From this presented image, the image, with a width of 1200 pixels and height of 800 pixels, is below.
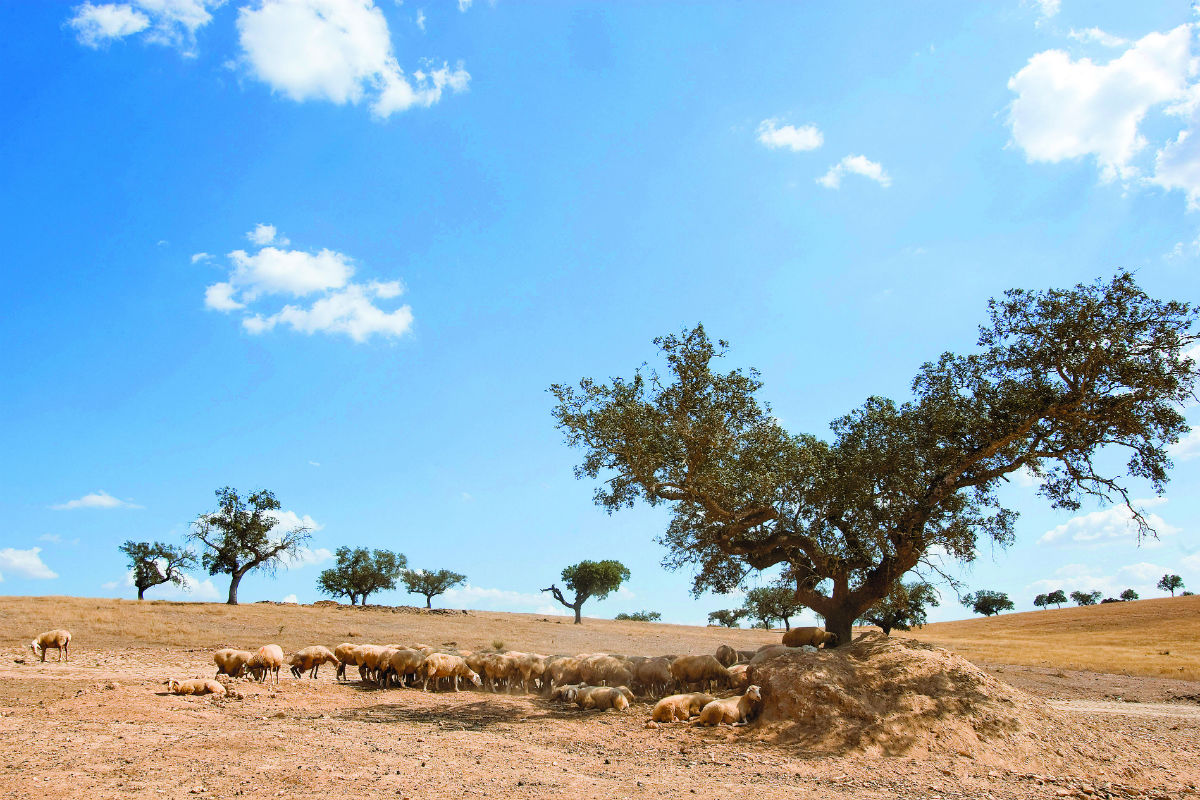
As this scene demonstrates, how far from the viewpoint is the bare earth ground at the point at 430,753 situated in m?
9.72

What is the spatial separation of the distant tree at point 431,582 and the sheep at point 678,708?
62.9 meters

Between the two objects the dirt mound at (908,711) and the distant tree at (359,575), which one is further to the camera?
the distant tree at (359,575)

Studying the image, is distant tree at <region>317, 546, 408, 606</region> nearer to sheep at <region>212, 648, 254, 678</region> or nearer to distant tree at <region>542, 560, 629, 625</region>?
distant tree at <region>542, 560, 629, 625</region>

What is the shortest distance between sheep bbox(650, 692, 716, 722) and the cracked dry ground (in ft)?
2.03

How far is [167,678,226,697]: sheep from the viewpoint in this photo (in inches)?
660

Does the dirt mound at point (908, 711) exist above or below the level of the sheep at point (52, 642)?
below

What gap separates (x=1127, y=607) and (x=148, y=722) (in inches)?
3732

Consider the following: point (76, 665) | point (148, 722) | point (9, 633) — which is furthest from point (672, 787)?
point (9, 633)

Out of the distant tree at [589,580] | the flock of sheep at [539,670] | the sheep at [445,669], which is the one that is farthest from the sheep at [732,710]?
the distant tree at [589,580]

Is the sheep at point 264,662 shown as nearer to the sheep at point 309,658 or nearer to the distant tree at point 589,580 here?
the sheep at point 309,658

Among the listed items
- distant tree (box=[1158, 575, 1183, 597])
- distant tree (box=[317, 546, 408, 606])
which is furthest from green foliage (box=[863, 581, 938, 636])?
distant tree (box=[1158, 575, 1183, 597])

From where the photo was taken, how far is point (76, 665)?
22516mm

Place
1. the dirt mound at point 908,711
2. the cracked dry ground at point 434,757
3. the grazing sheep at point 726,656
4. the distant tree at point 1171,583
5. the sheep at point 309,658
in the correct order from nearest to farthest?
the cracked dry ground at point 434,757, the dirt mound at point 908,711, the sheep at point 309,658, the grazing sheep at point 726,656, the distant tree at point 1171,583

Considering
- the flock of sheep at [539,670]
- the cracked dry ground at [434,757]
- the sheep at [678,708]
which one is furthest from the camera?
the flock of sheep at [539,670]
